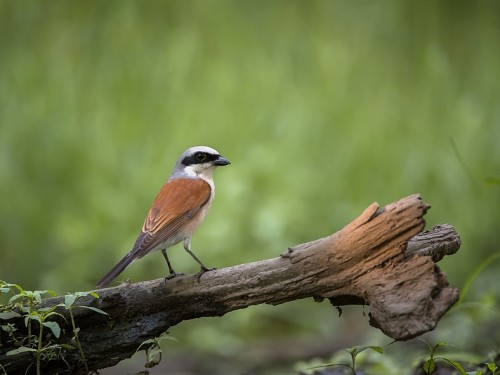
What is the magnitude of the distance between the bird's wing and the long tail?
37 millimetres

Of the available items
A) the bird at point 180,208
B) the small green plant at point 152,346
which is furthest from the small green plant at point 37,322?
the bird at point 180,208

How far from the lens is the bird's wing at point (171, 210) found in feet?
14.4

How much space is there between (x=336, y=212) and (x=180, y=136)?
188 cm

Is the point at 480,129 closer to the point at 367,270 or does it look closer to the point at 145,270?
the point at 145,270

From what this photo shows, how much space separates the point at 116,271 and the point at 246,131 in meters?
4.94

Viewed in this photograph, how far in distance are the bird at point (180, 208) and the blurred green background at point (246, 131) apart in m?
1.76

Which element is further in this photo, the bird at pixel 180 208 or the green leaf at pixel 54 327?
the bird at pixel 180 208

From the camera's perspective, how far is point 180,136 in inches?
335

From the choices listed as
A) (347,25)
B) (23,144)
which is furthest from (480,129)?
(23,144)

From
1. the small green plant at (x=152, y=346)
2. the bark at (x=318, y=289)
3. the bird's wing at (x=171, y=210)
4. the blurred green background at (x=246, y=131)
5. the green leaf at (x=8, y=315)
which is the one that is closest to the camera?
the bark at (x=318, y=289)

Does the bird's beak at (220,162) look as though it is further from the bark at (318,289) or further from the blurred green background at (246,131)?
the blurred green background at (246,131)

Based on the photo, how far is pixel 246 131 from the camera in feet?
28.9

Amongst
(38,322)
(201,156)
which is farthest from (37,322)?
(201,156)

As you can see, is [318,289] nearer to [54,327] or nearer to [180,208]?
[54,327]
